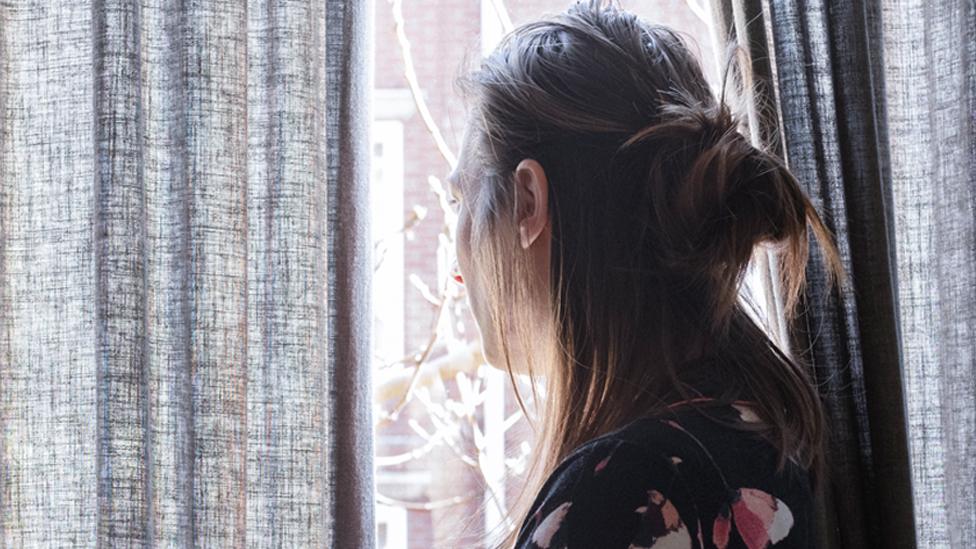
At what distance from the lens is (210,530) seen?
3.74 feet

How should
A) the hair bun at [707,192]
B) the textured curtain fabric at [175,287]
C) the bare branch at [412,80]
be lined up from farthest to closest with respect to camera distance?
1. the bare branch at [412,80]
2. the textured curtain fabric at [175,287]
3. the hair bun at [707,192]

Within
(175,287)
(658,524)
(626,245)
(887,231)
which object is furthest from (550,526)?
(887,231)

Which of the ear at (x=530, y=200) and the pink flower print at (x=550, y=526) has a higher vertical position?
the ear at (x=530, y=200)

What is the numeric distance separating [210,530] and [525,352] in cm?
45

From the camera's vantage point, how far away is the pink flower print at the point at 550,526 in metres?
0.75

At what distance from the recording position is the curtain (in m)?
1.21

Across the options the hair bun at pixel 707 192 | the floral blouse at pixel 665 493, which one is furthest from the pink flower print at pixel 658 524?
the hair bun at pixel 707 192

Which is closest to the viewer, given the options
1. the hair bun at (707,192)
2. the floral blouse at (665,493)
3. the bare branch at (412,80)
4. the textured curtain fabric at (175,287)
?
the floral blouse at (665,493)

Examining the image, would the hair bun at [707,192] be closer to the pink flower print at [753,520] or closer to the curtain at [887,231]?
the pink flower print at [753,520]

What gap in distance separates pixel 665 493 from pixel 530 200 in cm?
30

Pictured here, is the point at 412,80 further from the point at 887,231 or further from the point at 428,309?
the point at 887,231

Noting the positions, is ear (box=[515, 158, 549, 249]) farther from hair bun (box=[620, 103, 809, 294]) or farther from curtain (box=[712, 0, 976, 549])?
curtain (box=[712, 0, 976, 549])

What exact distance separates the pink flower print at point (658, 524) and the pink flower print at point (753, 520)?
0.04 meters

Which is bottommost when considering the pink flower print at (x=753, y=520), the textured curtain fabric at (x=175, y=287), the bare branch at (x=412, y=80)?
the pink flower print at (x=753, y=520)
